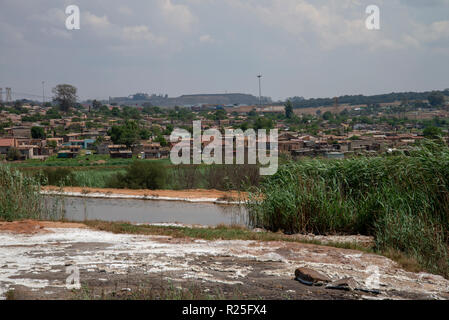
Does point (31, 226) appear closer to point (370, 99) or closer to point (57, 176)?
point (57, 176)

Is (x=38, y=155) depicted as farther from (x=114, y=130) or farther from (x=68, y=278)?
(x=68, y=278)

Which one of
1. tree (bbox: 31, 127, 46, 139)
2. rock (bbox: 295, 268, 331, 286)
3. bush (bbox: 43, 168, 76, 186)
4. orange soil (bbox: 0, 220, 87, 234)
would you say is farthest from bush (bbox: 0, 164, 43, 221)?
tree (bbox: 31, 127, 46, 139)

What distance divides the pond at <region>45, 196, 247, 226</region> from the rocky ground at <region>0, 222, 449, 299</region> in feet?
18.9

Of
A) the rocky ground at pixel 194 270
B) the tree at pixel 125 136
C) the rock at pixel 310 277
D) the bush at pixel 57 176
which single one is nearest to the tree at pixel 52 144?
the tree at pixel 125 136

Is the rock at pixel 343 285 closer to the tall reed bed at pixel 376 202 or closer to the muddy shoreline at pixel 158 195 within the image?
the tall reed bed at pixel 376 202

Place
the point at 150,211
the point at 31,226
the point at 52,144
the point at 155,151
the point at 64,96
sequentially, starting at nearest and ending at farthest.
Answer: the point at 31,226 < the point at 150,211 < the point at 155,151 < the point at 52,144 < the point at 64,96

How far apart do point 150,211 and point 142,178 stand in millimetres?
9215

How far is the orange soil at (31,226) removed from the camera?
9.99 m

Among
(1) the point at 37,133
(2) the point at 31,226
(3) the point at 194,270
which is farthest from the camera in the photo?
(1) the point at 37,133

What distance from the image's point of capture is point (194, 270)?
695 cm

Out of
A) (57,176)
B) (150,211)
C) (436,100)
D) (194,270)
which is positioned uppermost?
(436,100)

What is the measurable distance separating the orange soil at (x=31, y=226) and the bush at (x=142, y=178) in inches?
661

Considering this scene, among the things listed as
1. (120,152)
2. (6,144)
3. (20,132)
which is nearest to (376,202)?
(120,152)
